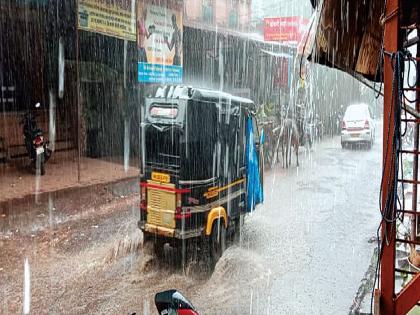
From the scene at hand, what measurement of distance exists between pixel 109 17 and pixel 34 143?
342 cm

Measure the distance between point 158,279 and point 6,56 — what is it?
26.2 feet

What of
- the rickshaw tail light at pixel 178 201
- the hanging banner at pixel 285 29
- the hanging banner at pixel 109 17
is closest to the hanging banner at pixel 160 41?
the hanging banner at pixel 109 17

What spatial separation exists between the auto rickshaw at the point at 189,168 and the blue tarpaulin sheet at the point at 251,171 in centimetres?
41

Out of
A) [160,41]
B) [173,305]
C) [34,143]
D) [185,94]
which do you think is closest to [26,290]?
[185,94]

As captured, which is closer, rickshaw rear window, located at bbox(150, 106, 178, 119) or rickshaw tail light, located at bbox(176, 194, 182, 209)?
rickshaw tail light, located at bbox(176, 194, 182, 209)

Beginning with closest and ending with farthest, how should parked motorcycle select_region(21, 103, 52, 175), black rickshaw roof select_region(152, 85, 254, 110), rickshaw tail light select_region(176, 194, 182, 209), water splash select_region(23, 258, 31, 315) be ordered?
1. water splash select_region(23, 258, 31, 315)
2. rickshaw tail light select_region(176, 194, 182, 209)
3. black rickshaw roof select_region(152, 85, 254, 110)
4. parked motorcycle select_region(21, 103, 52, 175)

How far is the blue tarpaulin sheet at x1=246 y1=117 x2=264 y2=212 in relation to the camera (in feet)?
25.6

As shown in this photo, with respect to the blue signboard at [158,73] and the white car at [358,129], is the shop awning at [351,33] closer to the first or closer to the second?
the blue signboard at [158,73]

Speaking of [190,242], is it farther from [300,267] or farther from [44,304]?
[44,304]

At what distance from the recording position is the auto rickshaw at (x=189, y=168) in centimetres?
644

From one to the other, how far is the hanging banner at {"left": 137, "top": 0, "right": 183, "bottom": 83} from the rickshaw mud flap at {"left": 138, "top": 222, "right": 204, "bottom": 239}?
237 inches

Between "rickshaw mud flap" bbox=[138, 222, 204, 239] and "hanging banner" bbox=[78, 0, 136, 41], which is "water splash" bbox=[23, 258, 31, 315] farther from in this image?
"hanging banner" bbox=[78, 0, 136, 41]

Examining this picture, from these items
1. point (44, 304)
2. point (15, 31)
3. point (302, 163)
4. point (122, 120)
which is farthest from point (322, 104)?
point (44, 304)

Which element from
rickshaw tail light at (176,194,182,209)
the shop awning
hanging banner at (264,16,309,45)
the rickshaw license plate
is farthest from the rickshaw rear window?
hanging banner at (264,16,309,45)
